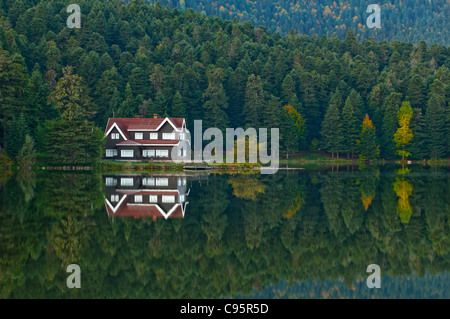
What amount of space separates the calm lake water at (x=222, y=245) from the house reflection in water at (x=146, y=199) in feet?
0.42

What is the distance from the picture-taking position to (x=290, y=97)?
380 feet

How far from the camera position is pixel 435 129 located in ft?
350

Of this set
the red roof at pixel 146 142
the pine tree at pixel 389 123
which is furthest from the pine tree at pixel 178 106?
Answer: the pine tree at pixel 389 123

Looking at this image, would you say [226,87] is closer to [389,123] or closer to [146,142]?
[389,123]

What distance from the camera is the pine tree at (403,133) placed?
106 metres

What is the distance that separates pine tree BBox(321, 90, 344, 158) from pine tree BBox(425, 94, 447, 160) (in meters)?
17.1

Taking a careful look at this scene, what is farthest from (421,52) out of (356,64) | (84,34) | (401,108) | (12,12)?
(12,12)

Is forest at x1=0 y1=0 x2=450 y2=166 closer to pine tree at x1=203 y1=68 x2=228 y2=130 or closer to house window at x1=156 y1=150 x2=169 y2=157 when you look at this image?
pine tree at x1=203 y1=68 x2=228 y2=130

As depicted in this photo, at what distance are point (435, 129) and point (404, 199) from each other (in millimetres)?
74532

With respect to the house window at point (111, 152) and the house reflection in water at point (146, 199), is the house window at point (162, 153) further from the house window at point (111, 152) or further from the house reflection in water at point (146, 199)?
the house reflection in water at point (146, 199)

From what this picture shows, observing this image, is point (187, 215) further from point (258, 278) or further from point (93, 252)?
point (258, 278)

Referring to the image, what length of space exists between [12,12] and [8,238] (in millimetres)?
123011

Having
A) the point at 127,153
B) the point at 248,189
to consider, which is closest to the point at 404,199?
the point at 248,189

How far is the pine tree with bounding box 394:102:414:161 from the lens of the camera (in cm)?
10581
